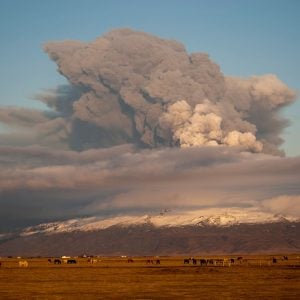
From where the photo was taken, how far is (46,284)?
227 ft

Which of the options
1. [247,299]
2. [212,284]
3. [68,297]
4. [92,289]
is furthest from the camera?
[212,284]

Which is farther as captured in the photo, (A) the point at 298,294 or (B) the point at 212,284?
(B) the point at 212,284

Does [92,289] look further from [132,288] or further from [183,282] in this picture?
[183,282]

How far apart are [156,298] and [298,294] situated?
1196 centimetres

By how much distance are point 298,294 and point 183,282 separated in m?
18.3

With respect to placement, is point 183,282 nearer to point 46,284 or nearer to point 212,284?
point 212,284

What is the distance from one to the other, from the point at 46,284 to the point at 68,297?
16.8 m

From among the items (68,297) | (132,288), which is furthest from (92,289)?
(68,297)

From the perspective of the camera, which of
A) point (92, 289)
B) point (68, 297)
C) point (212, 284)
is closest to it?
point (68, 297)

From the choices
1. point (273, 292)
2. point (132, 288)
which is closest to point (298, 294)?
point (273, 292)

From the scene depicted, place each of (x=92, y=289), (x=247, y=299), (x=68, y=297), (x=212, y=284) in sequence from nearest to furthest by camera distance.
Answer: (x=247, y=299) < (x=68, y=297) < (x=92, y=289) < (x=212, y=284)

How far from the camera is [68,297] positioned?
175ft

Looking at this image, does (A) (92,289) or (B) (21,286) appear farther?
(B) (21,286)

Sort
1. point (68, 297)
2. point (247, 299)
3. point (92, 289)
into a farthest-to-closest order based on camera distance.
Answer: point (92, 289) → point (68, 297) → point (247, 299)
